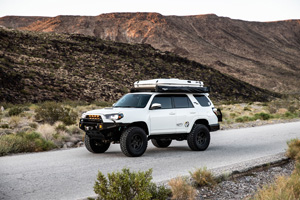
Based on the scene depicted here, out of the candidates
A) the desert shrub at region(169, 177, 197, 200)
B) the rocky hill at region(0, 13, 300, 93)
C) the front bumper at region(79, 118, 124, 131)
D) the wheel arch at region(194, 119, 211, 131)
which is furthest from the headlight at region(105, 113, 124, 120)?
the rocky hill at region(0, 13, 300, 93)

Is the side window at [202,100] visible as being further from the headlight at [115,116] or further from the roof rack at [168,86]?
the headlight at [115,116]

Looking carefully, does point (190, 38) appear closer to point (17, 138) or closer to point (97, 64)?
point (97, 64)

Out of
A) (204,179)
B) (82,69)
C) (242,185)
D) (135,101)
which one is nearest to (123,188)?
(204,179)

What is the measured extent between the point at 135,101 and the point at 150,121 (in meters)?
0.93

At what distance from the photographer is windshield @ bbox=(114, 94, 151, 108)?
10815 mm

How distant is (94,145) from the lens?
1120 cm

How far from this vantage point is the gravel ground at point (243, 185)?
256 inches

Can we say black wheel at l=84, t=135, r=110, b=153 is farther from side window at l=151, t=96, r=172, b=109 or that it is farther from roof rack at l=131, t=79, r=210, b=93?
side window at l=151, t=96, r=172, b=109

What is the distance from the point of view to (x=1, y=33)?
177ft

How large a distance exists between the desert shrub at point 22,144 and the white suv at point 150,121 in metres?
2.17

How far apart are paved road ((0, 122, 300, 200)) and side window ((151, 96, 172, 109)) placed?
4.74ft

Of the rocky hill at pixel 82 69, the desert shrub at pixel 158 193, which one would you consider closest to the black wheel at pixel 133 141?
the desert shrub at pixel 158 193

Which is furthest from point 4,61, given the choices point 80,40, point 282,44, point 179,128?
point 282,44

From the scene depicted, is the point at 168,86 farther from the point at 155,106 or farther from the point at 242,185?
the point at 242,185
